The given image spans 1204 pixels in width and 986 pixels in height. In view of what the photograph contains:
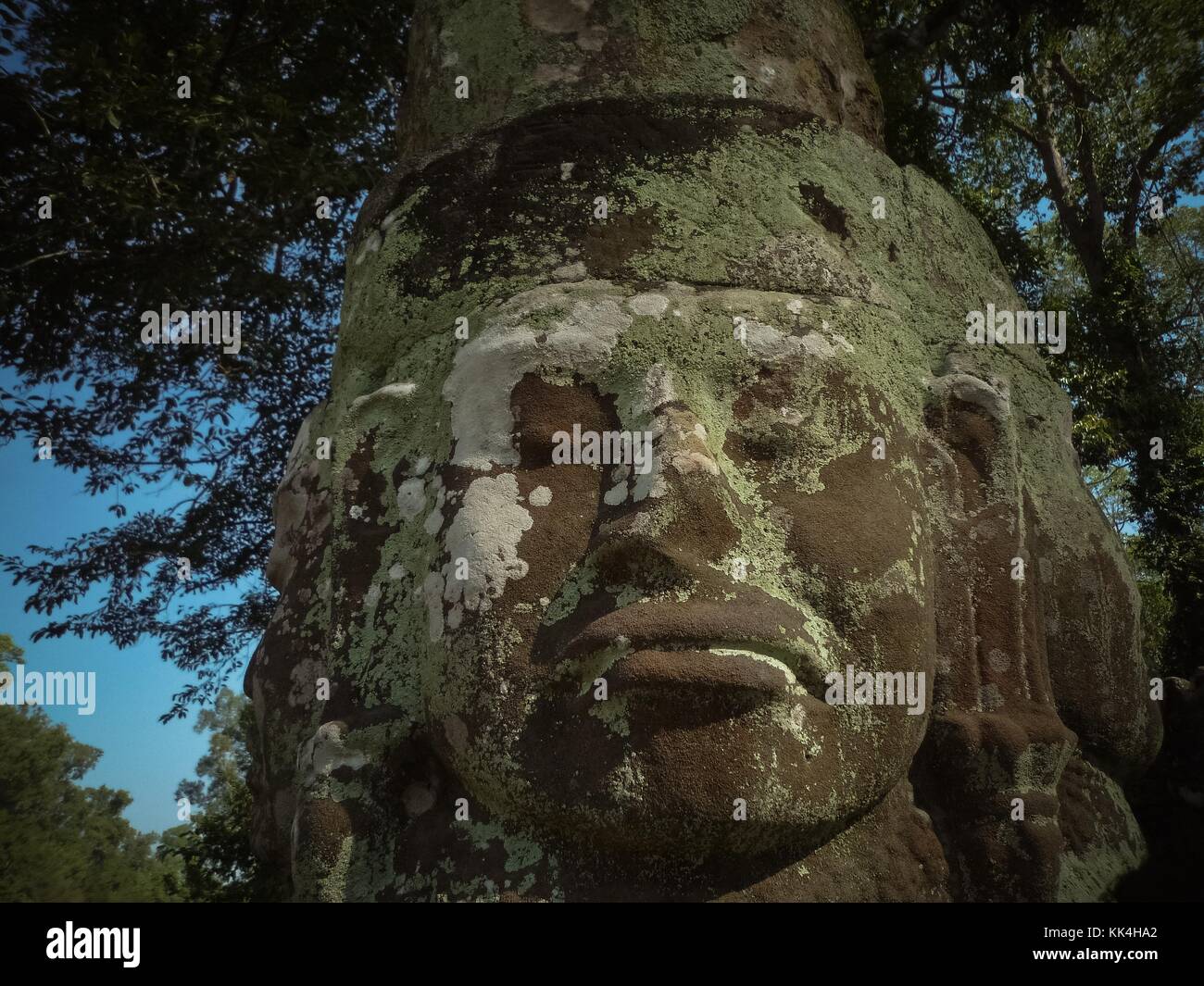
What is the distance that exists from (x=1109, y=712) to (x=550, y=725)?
163 centimetres

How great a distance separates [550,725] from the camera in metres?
2.36

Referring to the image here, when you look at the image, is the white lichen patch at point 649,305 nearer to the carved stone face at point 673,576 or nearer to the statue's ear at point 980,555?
the carved stone face at point 673,576

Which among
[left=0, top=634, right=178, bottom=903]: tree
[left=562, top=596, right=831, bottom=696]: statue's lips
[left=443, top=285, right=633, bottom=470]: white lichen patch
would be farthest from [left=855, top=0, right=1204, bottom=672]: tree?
[left=0, top=634, right=178, bottom=903]: tree

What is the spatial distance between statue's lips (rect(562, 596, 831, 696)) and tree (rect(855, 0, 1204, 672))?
3.57 metres

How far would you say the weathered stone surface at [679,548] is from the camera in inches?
91.8

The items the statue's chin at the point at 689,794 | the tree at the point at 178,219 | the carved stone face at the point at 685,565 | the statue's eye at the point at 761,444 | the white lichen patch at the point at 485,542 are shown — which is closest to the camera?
the statue's chin at the point at 689,794

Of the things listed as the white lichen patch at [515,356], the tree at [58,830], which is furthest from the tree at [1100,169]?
the tree at [58,830]

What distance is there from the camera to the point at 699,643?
7.47ft

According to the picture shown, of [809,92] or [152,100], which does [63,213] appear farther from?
[809,92]

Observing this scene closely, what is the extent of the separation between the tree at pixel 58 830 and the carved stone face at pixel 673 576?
5513 mm

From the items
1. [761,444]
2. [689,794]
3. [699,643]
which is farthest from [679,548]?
[689,794]

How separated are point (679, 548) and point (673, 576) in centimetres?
6

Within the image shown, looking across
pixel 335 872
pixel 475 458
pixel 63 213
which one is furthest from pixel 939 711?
pixel 63 213

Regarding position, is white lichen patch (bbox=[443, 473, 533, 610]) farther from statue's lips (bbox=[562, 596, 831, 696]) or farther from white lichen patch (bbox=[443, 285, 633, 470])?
statue's lips (bbox=[562, 596, 831, 696])
